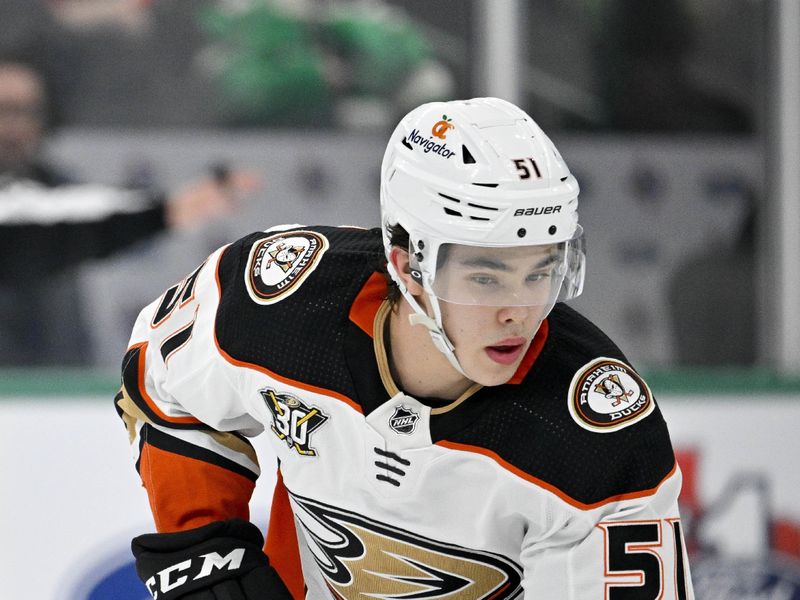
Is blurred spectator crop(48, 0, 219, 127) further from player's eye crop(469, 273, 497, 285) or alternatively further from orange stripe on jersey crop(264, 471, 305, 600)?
player's eye crop(469, 273, 497, 285)

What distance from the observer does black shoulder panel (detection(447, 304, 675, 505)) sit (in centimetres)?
175

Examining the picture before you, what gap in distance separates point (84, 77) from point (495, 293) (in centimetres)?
274

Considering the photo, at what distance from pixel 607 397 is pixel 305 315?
0.47 meters

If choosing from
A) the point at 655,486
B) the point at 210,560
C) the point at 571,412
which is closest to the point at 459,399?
the point at 571,412

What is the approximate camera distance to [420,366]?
1.91 m

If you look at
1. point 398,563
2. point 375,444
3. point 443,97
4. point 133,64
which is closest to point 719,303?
point 443,97

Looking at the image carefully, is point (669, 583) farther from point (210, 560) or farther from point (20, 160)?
point (20, 160)

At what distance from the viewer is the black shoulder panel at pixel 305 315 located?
6.42ft

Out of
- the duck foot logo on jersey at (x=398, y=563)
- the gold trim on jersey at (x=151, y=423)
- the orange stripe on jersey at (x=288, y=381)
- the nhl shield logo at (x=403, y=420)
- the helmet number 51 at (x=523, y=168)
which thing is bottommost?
the duck foot logo on jersey at (x=398, y=563)

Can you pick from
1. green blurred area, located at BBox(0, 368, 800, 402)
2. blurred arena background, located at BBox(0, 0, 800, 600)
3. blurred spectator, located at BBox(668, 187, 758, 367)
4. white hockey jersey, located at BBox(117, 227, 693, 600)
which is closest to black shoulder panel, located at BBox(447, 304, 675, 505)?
white hockey jersey, located at BBox(117, 227, 693, 600)

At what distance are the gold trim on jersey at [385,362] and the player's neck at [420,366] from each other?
1cm

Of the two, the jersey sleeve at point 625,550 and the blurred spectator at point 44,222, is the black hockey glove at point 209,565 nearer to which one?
the jersey sleeve at point 625,550

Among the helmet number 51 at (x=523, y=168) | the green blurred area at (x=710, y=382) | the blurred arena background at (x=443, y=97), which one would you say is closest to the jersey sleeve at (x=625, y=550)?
the helmet number 51 at (x=523, y=168)

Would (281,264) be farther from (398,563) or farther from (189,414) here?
(398,563)
